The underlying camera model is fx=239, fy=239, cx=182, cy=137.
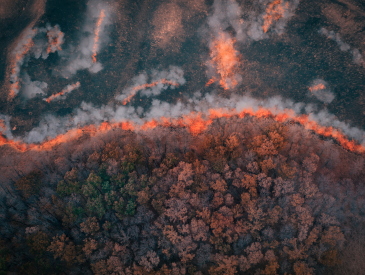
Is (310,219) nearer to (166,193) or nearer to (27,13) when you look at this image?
(166,193)

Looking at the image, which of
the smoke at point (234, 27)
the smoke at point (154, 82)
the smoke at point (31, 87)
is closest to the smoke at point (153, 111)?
the smoke at point (154, 82)

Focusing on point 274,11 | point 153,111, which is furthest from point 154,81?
point 274,11

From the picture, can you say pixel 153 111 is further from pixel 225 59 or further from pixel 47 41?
pixel 47 41

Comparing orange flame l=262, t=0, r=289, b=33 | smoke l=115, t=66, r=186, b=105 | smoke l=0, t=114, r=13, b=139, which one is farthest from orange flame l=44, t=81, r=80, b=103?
orange flame l=262, t=0, r=289, b=33

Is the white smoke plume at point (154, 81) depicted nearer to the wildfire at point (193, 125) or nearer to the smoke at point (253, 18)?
the wildfire at point (193, 125)

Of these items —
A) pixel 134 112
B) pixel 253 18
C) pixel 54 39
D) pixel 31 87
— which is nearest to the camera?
pixel 253 18

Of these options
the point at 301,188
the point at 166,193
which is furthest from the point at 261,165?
the point at 166,193
